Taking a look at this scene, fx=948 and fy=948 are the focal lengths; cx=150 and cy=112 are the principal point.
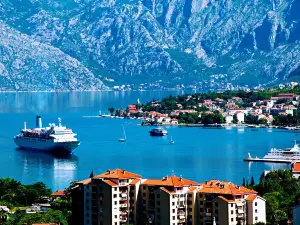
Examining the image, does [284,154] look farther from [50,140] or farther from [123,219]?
[123,219]

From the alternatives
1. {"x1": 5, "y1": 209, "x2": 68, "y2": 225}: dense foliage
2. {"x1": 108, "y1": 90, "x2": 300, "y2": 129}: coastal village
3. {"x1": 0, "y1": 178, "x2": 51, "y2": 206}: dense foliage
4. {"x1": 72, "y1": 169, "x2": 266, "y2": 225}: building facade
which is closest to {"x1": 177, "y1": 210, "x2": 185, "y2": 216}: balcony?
{"x1": 72, "y1": 169, "x2": 266, "y2": 225}: building facade

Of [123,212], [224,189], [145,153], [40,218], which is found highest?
[224,189]

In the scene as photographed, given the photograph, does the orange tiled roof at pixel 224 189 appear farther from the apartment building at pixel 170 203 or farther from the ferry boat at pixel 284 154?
the ferry boat at pixel 284 154

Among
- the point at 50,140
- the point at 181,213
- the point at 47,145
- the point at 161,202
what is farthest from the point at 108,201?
the point at 47,145

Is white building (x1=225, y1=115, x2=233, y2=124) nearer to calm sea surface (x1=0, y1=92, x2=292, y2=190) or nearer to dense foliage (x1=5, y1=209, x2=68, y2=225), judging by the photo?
calm sea surface (x1=0, y1=92, x2=292, y2=190)

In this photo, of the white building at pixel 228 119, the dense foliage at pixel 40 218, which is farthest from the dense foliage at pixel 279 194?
the white building at pixel 228 119

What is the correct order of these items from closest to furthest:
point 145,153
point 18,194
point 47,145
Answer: point 18,194, point 145,153, point 47,145
